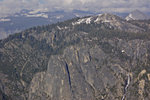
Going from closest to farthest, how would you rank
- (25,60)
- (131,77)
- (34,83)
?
(131,77)
(34,83)
(25,60)

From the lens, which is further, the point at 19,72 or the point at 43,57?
the point at 43,57

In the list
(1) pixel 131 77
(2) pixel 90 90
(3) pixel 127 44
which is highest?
(3) pixel 127 44

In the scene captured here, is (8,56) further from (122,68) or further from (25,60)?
(122,68)

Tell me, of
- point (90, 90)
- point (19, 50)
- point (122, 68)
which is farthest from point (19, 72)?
point (122, 68)

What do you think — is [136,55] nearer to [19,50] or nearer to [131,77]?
[131,77]

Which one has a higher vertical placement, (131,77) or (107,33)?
(107,33)

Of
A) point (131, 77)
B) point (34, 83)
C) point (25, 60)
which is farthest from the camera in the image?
point (25, 60)

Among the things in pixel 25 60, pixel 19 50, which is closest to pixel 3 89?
pixel 25 60
